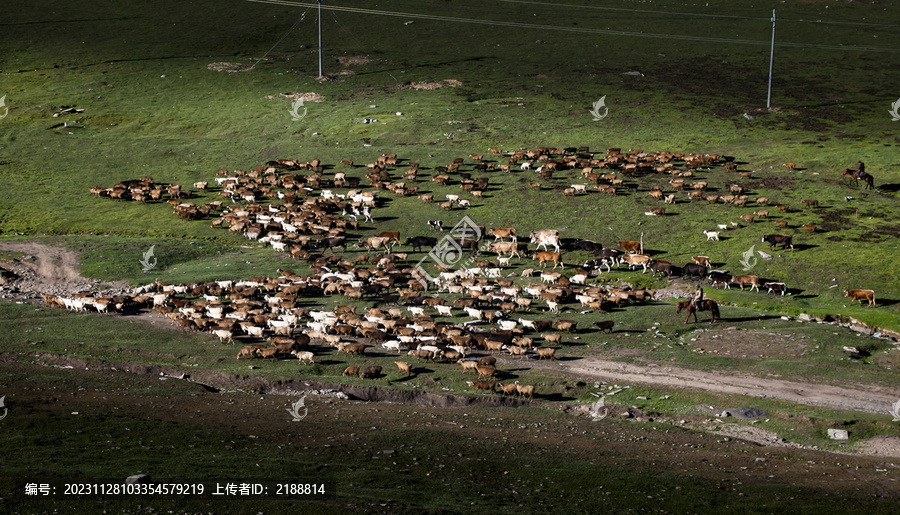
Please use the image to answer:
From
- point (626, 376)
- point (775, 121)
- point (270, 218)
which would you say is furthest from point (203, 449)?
point (775, 121)

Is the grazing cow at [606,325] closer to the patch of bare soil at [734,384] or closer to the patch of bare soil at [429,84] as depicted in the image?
the patch of bare soil at [734,384]

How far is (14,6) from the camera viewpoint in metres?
101

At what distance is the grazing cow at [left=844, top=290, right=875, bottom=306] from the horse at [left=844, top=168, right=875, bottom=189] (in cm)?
1833

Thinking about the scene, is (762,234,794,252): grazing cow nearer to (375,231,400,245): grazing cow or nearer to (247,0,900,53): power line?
(375,231,400,245): grazing cow

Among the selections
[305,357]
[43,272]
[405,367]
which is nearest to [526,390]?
[405,367]

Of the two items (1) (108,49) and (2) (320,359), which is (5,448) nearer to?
(2) (320,359)

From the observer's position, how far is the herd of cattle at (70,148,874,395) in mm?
32750

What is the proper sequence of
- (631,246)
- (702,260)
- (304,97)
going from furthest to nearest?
1. (304,97)
2. (631,246)
3. (702,260)

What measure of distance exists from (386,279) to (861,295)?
22084 millimetres

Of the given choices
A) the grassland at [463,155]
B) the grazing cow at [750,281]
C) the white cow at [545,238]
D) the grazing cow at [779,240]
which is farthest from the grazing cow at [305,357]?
the grazing cow at [779,240]

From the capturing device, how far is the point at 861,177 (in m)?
54.2

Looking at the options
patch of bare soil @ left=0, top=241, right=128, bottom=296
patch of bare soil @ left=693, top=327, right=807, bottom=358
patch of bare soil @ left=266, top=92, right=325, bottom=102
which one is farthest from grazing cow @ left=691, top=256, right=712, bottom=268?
patch of bare soil @ left=266, top=92, right=325, bottom=102

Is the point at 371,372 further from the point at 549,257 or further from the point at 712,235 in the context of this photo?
the point at 712,235

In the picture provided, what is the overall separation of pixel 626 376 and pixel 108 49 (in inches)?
3149
